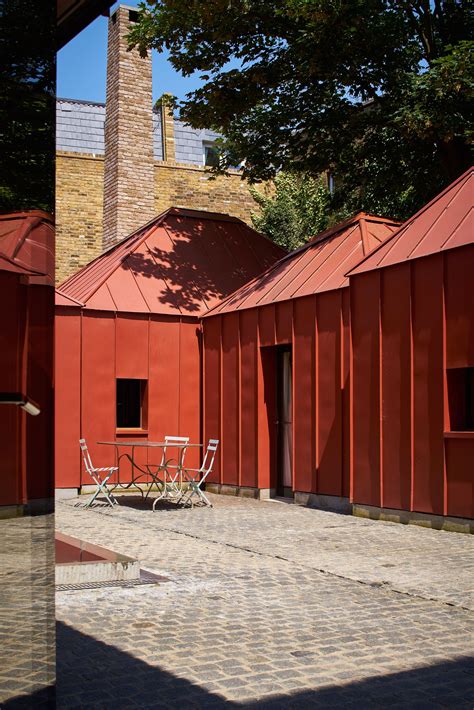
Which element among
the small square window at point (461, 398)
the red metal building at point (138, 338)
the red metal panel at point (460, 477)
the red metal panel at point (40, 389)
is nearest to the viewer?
the red metal panel at point (40, 389)

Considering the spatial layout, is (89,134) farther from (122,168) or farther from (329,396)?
(329,396)

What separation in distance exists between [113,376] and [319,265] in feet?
15.0

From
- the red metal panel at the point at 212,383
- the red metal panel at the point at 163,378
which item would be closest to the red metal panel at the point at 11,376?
the red metal panel at the point at 212,383

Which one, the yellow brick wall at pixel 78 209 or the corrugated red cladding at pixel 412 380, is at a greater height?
the yellow brick wall at pixel 78 209

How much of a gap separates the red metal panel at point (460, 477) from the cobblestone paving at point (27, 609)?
334 inches

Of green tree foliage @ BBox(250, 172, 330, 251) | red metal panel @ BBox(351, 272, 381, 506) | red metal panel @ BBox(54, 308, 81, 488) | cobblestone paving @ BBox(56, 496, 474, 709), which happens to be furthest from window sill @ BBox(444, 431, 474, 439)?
green tree foliage @ BBox(250, 172, 330, 251)

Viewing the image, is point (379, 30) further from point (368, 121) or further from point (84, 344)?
point (84, 344)

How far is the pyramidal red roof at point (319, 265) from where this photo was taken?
47.6 feet

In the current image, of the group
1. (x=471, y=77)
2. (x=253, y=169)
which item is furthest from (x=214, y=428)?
(x=471, y=77)

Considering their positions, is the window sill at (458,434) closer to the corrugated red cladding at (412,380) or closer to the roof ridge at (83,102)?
the corrugated red cladding at (412,380)

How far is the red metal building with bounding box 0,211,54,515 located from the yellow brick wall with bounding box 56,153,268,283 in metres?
24.5

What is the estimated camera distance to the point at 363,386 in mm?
12656

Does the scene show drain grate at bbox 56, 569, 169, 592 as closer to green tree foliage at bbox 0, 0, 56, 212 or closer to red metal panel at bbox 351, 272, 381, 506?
red metal panel at bbox 351, 272, 381, 506

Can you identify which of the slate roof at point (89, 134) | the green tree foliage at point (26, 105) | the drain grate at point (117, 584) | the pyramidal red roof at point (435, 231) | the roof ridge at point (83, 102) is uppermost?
the roof ridge at point (83, 102)
